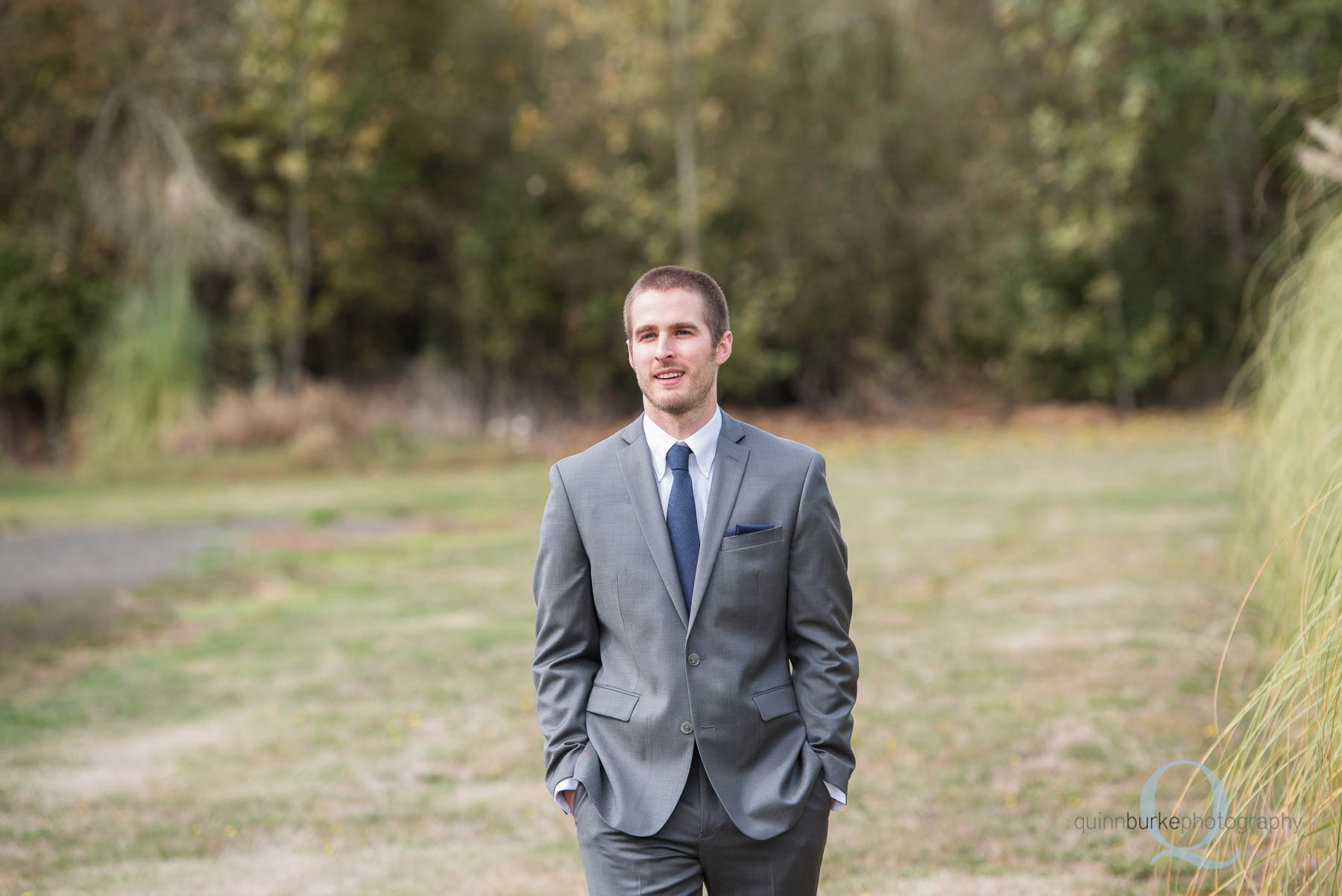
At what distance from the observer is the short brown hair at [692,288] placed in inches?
106

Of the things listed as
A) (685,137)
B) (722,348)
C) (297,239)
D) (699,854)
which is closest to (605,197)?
(685,137)

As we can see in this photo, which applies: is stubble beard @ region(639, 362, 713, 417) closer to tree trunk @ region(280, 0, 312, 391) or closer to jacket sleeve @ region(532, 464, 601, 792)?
jacket sleeve @ region(532, 464, 601, 792)

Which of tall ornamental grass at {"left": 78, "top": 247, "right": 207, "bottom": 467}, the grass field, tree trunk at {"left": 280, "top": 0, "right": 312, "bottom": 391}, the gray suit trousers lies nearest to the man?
the gray suit trousers

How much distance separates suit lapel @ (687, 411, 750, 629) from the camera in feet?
8.74

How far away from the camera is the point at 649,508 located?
2730mm

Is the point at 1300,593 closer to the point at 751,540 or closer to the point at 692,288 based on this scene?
the point at 751,540

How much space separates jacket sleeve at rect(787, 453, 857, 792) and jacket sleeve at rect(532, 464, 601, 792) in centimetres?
43

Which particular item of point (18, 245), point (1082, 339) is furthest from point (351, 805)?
point (1082, 339)

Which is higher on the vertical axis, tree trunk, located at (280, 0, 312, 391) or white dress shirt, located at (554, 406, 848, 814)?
tree trunk, located at (280, 0, 312, 391)

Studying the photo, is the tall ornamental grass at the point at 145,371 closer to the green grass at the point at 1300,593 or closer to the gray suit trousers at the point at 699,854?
the green grass at the point at 1300,593

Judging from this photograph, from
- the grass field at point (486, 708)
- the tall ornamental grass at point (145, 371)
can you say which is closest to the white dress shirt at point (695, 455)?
the grass field at point (486, 708)

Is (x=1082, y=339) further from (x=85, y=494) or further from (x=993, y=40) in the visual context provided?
(x=85, y=494)

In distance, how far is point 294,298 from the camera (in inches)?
783

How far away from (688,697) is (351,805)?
314 cm
